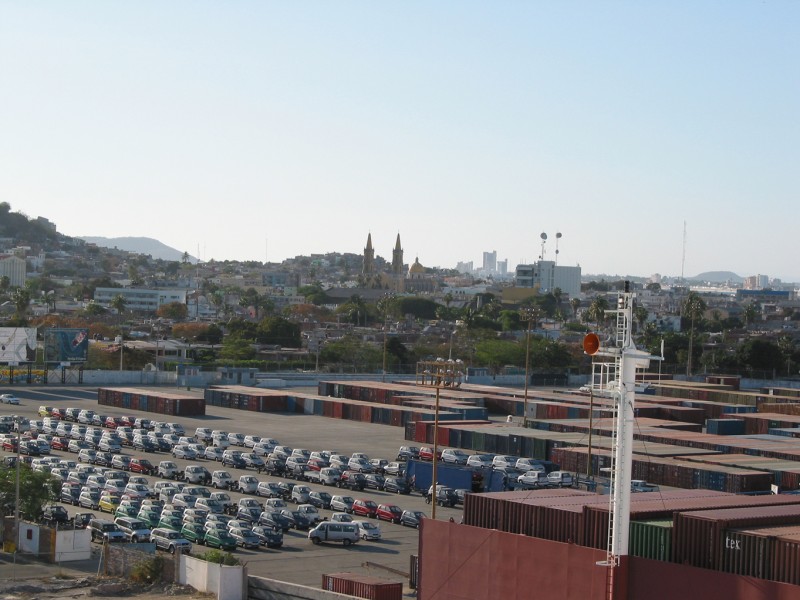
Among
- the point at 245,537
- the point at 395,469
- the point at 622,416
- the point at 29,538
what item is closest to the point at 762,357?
the point at 395,469

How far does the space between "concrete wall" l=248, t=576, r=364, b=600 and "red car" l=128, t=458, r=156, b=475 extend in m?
24.0

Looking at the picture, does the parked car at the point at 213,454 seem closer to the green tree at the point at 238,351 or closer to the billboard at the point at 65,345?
the billboard at the point at 65,345

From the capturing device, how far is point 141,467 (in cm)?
5894

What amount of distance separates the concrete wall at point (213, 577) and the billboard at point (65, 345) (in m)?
68.6

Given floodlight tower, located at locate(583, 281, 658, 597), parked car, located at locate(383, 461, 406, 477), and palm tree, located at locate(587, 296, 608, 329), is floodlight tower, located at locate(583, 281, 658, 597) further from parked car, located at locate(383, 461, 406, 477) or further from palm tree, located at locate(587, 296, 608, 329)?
palm tree, located at locate(587, 296, 608, 329)

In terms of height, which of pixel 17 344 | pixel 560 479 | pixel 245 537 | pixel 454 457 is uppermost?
pixel 17 344

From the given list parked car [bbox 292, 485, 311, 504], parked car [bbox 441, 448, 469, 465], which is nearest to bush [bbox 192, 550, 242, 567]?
parked car [bbox 292, 485, 311, 504]

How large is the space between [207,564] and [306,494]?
52.3ft

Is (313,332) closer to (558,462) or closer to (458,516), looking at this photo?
(558,462)

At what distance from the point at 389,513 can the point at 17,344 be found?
198 feet

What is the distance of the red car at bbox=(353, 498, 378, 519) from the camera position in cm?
4956

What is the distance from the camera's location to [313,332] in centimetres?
18512

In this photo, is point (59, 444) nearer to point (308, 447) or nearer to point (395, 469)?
point (308, 447)

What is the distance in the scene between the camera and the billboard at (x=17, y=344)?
100m
